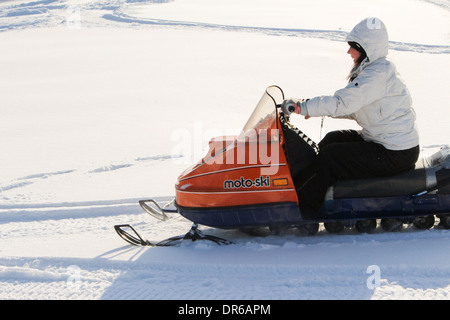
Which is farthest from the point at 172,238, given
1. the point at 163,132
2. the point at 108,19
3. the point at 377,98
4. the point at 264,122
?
the point at 108,19

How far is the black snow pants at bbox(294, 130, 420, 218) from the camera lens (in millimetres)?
3803

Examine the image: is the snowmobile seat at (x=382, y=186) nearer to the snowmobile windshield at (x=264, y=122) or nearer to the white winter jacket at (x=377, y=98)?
the white winter jacket at (x=377, y=98)

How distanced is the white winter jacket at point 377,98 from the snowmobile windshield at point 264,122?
0.72ft

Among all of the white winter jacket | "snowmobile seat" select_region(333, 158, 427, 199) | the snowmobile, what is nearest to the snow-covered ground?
the snowmobile

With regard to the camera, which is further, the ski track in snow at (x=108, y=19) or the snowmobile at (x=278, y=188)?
the ski track in snow at (x=108, y=19)

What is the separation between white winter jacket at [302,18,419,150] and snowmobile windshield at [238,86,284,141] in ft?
0.72

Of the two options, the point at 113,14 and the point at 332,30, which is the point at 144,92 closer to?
the point at 332,30

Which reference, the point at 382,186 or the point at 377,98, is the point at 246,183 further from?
the point at 377,98

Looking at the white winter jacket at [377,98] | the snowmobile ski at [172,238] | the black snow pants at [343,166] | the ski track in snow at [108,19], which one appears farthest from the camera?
the ski track in snow at [108,19]

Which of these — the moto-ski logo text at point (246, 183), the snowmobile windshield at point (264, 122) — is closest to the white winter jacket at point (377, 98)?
the snowmobile windshield at point (264, 122)

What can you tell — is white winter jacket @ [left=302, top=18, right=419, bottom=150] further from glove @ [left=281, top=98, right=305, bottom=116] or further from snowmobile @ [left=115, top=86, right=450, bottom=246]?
snowmobile @ [left=115, top=86, right=450, bottom=246]

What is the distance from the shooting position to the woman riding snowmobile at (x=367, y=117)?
3.71m

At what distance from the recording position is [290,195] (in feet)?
12.5
